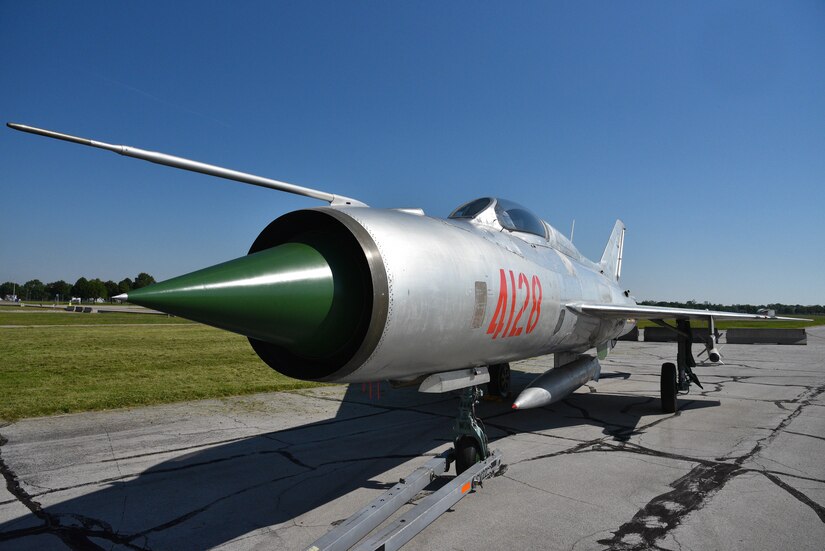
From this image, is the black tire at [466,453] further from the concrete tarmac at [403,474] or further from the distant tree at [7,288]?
the distant tree at [7,288]

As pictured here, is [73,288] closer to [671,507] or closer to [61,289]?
[61,289]

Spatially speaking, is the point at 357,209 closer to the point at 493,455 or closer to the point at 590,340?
the point at 493,455

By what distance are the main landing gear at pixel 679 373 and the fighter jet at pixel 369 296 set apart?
5057 millimetres

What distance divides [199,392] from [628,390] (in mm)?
9478

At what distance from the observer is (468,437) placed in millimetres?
4805

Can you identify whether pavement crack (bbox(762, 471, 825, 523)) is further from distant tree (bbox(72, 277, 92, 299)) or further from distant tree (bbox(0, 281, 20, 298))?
distant tree (bbox(0, 281, 20, 298))

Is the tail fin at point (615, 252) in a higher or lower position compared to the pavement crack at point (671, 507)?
higher

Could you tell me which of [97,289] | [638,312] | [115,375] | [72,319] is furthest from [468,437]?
[97,289]

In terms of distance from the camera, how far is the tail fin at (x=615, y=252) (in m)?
13.7

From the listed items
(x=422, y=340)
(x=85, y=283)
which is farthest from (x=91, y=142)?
(x=85, y=283)

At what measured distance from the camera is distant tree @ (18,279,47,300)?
172775 millimetres

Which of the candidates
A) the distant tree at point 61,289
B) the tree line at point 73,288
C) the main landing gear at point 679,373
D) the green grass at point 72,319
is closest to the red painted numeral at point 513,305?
the main landing gear at point 679,373

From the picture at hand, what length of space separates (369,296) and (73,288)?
16831cm

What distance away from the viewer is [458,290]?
344 centimetres
